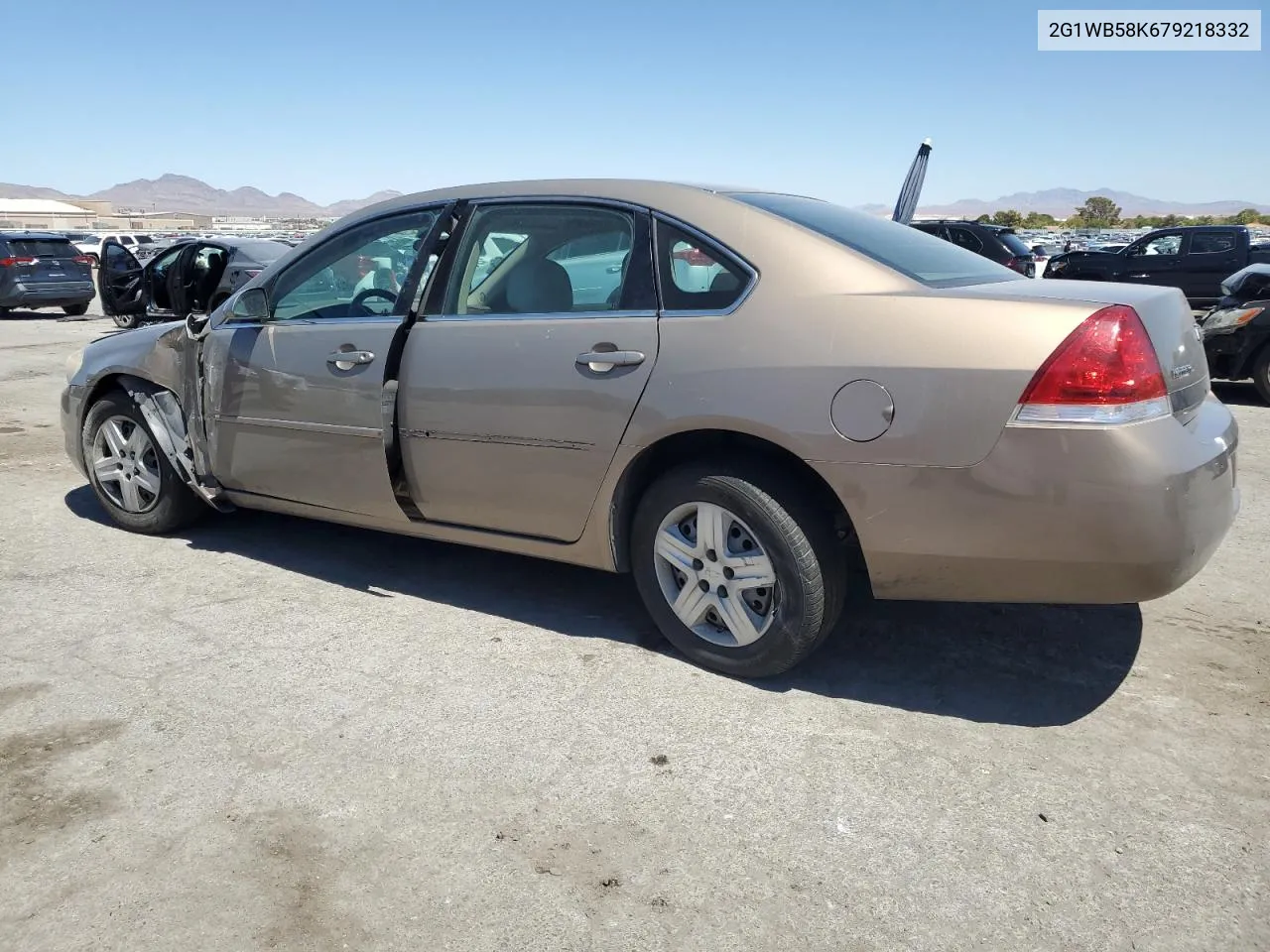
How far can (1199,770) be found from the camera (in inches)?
112

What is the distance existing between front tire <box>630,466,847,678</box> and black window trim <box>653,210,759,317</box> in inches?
19.9

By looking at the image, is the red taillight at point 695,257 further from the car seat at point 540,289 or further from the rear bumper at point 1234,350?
A: the rear bumper at point 1234,350

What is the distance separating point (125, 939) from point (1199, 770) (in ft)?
8.92

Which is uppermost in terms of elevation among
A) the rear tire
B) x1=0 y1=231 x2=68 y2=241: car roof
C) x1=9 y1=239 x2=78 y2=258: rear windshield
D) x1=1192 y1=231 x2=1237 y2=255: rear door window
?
x1=0 y1=231 x2=68 y2=241: car roof

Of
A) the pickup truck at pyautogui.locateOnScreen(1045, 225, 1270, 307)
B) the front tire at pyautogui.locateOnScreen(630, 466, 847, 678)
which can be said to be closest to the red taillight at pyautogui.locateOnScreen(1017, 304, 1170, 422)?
the front tire at pyautogui.locateOnScreen(630, 466, 847, 678)

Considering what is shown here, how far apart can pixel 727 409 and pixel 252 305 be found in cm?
235

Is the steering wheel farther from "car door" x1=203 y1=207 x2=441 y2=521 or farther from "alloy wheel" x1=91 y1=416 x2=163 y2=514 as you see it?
"alloy wheel" x1=91 y1=416 x2=163 y2=514

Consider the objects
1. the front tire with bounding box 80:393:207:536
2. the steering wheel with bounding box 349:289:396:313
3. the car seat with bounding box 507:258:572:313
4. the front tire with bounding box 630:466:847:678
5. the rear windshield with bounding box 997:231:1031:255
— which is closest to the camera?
the front tire with bounding box 630:466:847:678

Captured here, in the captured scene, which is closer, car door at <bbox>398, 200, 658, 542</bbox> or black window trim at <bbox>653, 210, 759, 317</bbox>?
black window trim at <bbox>653, 210, 759, 317</bbox>

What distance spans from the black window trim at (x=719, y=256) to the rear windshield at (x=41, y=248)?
18.1 m

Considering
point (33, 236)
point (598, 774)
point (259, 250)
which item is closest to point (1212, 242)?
point (259, 250)

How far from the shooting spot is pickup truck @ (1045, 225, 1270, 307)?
57.5 feet

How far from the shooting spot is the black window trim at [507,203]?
3.52 meters

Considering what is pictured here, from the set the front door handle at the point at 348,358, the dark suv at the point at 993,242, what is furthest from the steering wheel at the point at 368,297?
the dark suv at the point at 993,242
